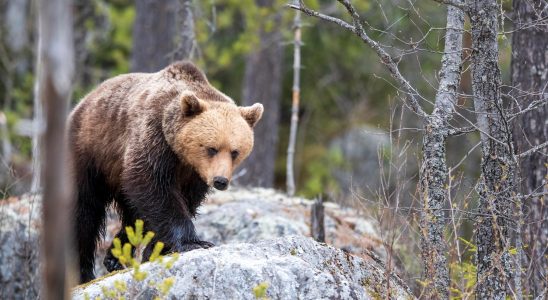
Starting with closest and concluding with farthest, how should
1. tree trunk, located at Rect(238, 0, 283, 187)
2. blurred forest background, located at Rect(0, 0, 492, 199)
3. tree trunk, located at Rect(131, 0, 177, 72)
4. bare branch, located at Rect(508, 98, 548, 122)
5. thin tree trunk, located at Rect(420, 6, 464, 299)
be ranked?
bare branch, located at Rect(508, 98, 548, 122) → thin tree trunk, located at Rect(420, 6, 464, 299) → tree trunk, located at Rect(131, 0, 177, 72) → tree trunk, located at Rect(238, 0, 283, 187) → blurred forest background, located at Rect(0, 0, 492, 199)

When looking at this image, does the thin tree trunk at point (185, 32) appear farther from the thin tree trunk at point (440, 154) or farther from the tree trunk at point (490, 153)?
the tree trunk at point (490, 153)

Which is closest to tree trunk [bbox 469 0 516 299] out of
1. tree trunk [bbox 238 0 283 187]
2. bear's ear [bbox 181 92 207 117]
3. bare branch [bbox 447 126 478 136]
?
bare branch [bbox 447 126 478 136]

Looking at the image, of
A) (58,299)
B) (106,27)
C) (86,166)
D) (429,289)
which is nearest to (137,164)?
(86,166)

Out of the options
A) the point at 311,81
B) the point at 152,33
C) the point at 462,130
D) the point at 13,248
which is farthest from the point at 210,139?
the point at 311,81

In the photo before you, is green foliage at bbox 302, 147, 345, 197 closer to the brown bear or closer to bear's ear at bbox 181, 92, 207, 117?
the brown bear

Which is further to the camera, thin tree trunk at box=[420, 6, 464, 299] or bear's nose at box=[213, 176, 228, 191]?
bear's nose at box=[213, 176, 228, 191]

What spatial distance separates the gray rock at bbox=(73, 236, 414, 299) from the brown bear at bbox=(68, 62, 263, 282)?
1198mm

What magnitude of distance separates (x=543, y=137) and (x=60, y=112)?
5.61 metres

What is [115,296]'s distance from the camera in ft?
15.5

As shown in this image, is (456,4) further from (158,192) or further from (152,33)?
(152,33)

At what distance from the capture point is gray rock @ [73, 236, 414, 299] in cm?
489

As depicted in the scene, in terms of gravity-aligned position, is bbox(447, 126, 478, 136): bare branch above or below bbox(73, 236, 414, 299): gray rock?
above

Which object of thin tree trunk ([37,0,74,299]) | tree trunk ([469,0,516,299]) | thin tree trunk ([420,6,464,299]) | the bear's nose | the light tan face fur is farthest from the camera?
the light tan face fur

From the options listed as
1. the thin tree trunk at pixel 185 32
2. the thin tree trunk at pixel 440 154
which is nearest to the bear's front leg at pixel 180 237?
the thin tree trunk at pixel 440 154
